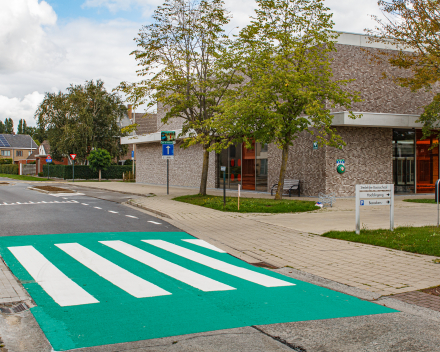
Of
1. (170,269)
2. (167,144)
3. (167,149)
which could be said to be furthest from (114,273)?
(167,144)

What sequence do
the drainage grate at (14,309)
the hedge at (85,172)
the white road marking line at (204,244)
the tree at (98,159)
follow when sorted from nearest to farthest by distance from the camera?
1. the drainage grate at (14,309)
2. the white road marking line at (204,244)
3. the tree at (98,159)
4. the hedge at (85,172)

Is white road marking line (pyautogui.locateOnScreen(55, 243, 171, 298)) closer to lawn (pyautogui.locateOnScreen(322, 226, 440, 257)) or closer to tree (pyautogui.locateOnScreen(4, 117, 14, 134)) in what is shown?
lawn (pyautogui.locateOnScreen(322, 226, 440, 257))

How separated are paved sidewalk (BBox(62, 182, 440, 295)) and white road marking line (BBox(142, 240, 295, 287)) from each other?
2.24 feet

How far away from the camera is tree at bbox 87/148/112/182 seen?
4906 cm

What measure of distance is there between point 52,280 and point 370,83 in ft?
66.9

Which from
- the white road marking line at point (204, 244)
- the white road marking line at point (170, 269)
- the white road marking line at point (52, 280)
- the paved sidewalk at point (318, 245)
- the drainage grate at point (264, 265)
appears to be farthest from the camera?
the white road marking line at point (204, 244)

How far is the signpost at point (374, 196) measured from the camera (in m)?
10.2

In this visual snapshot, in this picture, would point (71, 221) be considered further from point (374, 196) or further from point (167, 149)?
point (167, 149)

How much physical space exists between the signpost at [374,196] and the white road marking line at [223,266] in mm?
4060

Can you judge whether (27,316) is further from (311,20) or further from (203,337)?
(311,20)

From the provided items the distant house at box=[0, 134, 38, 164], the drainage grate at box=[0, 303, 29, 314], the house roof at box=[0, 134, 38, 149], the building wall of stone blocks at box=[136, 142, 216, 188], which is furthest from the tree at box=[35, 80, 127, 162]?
the house roof at box=[0, 134, 38, 149]

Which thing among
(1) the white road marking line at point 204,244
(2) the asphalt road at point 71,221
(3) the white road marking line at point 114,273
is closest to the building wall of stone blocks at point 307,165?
(2) the asphalt road at point 71,221

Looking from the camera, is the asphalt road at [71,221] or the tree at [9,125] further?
the tree at [9,125]

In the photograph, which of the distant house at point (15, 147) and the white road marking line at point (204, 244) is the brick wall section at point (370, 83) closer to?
the white road marking line at point (204, 244)
